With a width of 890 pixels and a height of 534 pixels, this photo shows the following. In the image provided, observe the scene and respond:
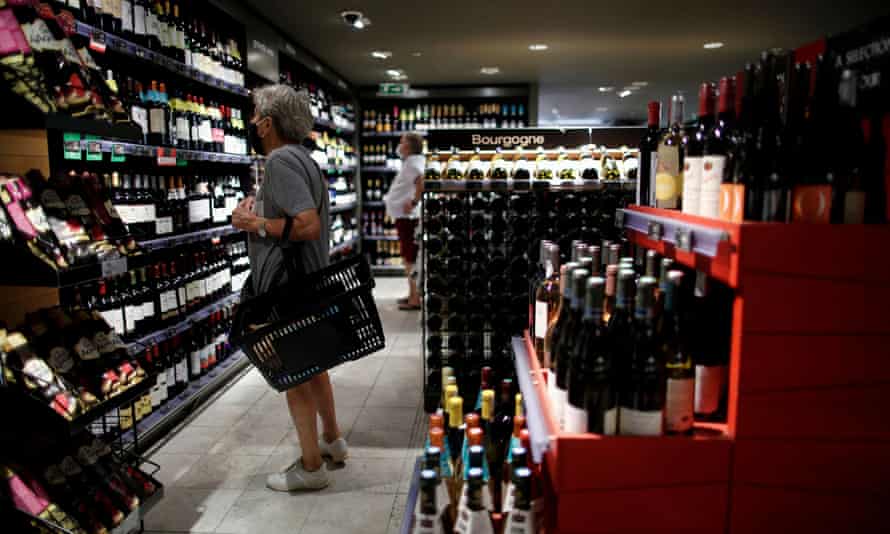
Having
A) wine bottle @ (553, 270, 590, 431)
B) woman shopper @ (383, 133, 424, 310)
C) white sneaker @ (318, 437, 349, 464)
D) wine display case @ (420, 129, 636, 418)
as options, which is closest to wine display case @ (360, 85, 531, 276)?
woman shopper @ (383, 133, 424, 310)

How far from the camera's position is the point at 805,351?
1.34m

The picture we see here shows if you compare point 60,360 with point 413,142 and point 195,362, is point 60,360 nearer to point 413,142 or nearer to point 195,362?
point 195,362

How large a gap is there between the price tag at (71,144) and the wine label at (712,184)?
2503mm

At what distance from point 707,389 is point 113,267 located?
6.00ft

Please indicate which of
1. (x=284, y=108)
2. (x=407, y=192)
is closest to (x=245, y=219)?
(x=284, y=108)

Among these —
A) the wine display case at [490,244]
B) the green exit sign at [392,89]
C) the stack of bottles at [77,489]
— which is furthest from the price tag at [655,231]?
the green exit sign at [392,89]

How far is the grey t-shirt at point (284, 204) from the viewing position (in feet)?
8.82

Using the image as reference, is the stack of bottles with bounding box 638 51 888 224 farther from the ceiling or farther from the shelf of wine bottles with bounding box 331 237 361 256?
the shelf of wine bottles with bounding box 331 237 361 256

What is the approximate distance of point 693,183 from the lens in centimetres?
167

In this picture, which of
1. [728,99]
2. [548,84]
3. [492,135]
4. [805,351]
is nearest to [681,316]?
[805,351]

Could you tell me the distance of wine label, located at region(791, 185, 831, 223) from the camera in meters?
1.36

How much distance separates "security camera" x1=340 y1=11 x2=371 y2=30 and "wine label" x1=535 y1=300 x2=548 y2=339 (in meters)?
4.11

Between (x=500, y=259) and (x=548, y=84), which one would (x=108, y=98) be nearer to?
(x=500, y=259)

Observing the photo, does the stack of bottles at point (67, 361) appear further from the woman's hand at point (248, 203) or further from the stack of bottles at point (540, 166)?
the stack of bottles at point (540, 166)
